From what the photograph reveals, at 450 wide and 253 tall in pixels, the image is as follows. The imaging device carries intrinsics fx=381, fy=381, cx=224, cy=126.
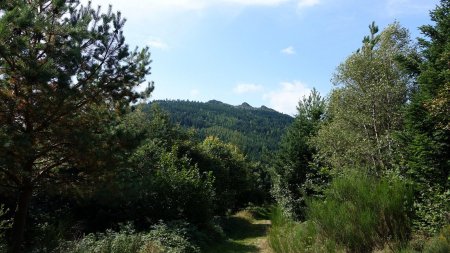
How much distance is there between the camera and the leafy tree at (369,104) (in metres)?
13.8

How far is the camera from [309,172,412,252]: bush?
6.85 m

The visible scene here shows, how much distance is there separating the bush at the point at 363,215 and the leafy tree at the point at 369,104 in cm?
617

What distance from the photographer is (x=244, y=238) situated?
66.4ft

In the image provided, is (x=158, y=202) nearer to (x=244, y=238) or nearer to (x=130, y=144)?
(x=244, y=238)

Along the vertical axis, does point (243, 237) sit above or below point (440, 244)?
below

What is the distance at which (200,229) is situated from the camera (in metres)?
17.9

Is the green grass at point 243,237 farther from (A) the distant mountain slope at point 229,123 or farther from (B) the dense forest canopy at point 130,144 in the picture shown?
Result: (A) the distant mountain slope at point 229,123

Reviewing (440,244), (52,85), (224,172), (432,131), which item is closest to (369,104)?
(432,131)

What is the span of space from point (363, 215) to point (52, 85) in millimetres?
6492

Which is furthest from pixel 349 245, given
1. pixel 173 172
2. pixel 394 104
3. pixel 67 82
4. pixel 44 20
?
pixel 173 172

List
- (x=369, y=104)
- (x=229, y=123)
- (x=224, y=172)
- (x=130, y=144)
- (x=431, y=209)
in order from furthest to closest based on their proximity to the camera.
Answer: (x=229, y=123)
(x=224, y=172)
(x=369, y=104)
(x=130, y=144)
(x=431, y=209)

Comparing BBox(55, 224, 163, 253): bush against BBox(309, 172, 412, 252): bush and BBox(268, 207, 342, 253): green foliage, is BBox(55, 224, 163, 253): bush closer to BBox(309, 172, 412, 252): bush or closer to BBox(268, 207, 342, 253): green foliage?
BBox(309, 172, 412, 252): bush

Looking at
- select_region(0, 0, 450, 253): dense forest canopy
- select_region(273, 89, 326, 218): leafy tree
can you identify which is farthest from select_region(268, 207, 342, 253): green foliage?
select_region(273, 89, 326, 218): leafy tree

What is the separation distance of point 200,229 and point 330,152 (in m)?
7.04
